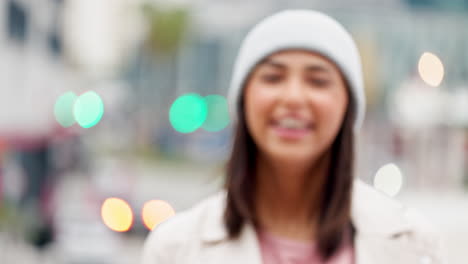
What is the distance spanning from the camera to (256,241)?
232cm

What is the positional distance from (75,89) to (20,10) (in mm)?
13382

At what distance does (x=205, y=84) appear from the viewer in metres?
42.9

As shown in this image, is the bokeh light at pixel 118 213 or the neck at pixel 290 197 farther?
the bokeh light at pixel 118 213

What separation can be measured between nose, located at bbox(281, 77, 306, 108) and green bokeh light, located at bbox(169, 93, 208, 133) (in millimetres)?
38850

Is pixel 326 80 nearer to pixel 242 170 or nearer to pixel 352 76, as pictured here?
pixel 352 76

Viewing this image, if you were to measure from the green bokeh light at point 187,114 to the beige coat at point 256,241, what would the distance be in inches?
1521

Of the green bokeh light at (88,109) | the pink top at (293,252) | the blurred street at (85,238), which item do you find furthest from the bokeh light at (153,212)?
the green bokeh light at (88,109)

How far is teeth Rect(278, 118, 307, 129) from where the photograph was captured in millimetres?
2199

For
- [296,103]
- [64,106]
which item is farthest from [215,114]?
[296,103]

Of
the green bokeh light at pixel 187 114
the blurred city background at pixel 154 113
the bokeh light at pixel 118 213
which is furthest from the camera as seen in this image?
the green bokeh light at pixel 187 114

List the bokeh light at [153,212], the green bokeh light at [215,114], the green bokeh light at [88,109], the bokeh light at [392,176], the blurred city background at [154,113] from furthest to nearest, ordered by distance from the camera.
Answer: the green bokeh light at [215,114], the green bokeh light at [88,109], the bokeh light at [392,176], the blurred city background at [154,113], the bokeh light at [153,212]

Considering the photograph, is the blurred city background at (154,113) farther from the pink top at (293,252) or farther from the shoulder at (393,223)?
the pink top at (293,252)

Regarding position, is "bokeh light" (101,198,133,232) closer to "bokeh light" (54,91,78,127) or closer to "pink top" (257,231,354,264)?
"pink top" (257,231,354,264)

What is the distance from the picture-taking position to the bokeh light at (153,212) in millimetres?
10922
